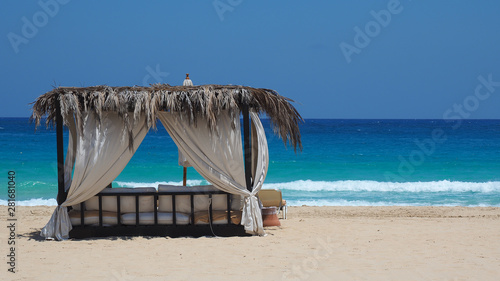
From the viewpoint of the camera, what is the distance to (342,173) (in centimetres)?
1897

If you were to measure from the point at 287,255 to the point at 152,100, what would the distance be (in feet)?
8.38

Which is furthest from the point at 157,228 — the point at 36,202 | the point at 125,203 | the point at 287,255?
the point at 36,202

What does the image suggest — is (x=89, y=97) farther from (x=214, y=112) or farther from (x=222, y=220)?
(x=222, y=220)

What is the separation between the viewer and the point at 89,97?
707 centimetres

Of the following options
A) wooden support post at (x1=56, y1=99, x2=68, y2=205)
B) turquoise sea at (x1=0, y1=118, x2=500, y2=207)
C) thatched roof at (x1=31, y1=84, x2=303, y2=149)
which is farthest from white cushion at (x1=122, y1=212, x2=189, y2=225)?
turquoise sea at (x1=0, y1=118, x2=500, y2=207)

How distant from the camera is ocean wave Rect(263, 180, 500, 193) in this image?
50.4ft

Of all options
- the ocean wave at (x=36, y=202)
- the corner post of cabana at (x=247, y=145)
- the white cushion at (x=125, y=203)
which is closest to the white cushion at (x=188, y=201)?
the white cushion at (x=125, y=203)

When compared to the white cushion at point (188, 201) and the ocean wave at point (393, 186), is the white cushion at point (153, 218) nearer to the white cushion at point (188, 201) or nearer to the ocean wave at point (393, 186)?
the white cushion at point (188, 201)

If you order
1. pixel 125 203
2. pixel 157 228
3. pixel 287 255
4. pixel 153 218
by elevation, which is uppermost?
pixel 125 203

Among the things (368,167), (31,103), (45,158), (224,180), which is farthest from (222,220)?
(45,158)

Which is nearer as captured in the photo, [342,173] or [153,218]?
[153,218]

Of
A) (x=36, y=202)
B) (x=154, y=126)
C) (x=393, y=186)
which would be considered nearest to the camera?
(x=154, y=126)

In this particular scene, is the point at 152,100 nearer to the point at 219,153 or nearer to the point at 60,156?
the point at 219,153

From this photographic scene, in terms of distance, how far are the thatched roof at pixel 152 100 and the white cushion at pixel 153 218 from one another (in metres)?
1.24
